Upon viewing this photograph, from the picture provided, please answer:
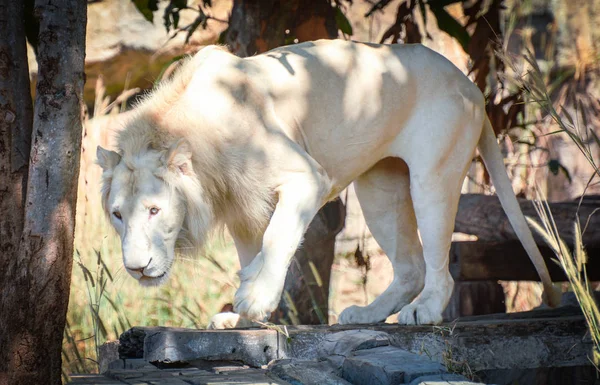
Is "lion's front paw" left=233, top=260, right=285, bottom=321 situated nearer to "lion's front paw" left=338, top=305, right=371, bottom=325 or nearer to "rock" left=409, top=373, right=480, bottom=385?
"lion's front paw" left=338, top=305, right=371, bottom=325

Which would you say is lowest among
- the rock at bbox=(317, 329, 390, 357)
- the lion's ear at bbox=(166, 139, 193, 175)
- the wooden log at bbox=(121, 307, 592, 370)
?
the wooden log at bbox=(121, 307, 592, 370)

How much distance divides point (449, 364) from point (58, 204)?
1.24 meters

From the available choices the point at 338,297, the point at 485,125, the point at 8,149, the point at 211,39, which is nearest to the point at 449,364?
the point at 8,149

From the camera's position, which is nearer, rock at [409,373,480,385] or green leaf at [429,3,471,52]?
rock at [409,373,480,385]

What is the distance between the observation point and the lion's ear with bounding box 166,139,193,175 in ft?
10.6

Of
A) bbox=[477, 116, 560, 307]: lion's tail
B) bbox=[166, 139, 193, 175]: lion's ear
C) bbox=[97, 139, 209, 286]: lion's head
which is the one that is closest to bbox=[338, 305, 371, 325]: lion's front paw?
bbox=[477, 116, 560, 307]: lion's tail

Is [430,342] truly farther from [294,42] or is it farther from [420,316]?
[294,42]

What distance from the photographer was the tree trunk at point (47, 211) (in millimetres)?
2502

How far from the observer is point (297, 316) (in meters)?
4.82

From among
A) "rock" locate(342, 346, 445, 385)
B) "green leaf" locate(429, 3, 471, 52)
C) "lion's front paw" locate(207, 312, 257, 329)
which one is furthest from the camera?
"green leaf" locate(429, 3, 471, 52)

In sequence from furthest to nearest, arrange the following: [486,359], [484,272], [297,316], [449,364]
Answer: [484,272] < [297,316] < [486,359] < [449,364]

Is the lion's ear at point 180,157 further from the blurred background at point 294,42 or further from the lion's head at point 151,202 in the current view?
the blurred background at point 294,42

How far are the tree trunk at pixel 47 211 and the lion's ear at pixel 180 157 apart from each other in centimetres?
60

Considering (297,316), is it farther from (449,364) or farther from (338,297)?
(338,297)
